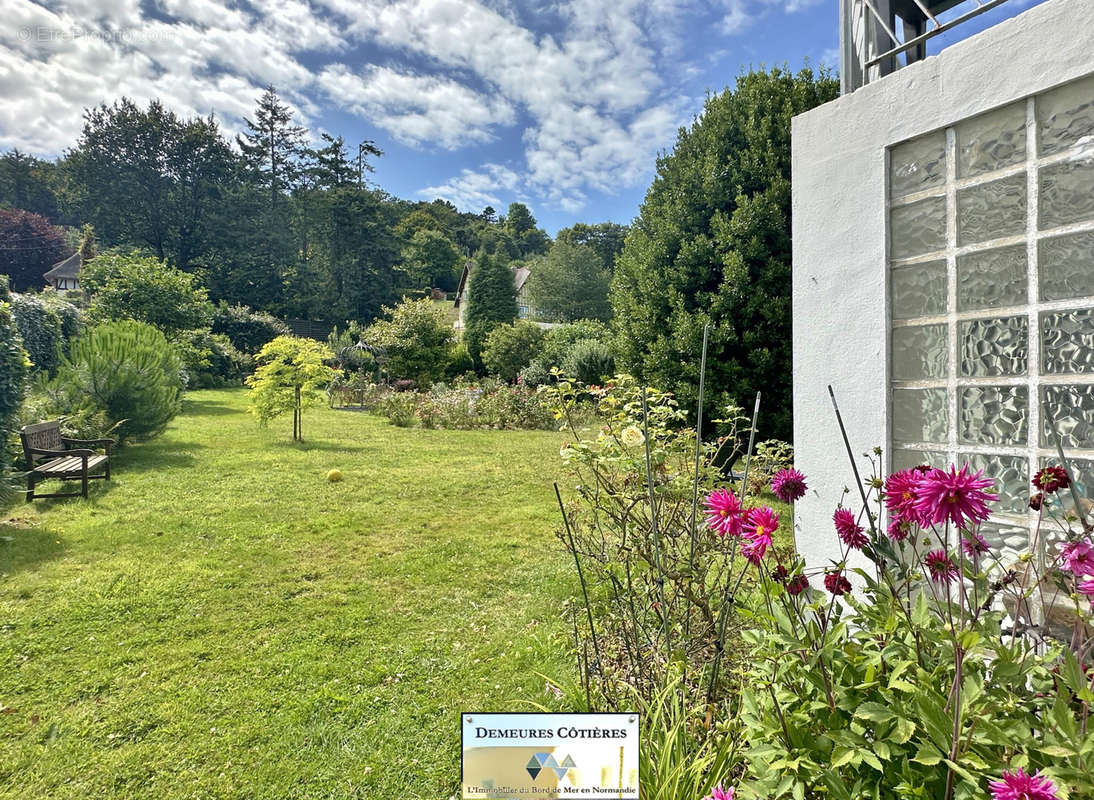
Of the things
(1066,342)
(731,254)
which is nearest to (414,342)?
(731,254)

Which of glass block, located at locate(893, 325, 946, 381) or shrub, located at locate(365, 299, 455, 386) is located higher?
shrub, located at locate(365, 299, 455, 386)

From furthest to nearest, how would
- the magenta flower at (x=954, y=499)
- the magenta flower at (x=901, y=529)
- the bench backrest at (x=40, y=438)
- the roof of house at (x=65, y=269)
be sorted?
the roof of house at (x=65, y=269) → the bench backrest at (x=40, y=438) → the magenta flower at (x=901, y=529) → the magenta flower at (x=954, y=499)

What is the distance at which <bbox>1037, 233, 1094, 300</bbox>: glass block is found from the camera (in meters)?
1.85

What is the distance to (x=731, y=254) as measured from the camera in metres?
5.41

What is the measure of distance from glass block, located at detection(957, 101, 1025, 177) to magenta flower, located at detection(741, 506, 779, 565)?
186cm

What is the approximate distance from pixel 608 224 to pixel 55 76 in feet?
157

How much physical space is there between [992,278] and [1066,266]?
0.22 metres

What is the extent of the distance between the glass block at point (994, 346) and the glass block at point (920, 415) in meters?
0.16

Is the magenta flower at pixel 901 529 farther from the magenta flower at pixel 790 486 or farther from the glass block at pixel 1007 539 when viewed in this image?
the glass block at pixel 1007 539

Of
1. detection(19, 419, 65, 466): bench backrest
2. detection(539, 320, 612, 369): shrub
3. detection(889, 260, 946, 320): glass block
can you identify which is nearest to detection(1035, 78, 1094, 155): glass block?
detection(889, 260, 946, 320): glass block

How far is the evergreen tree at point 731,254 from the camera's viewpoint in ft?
17.6

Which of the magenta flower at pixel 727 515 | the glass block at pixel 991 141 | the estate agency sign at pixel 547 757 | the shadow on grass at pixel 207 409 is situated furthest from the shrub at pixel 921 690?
the shadow on grass at pixel 207 409

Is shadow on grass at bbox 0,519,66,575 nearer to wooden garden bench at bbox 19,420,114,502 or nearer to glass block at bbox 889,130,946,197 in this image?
wooden garden bench at bbox 19,420,114,502

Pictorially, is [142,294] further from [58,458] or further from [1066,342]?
[1066,342]
